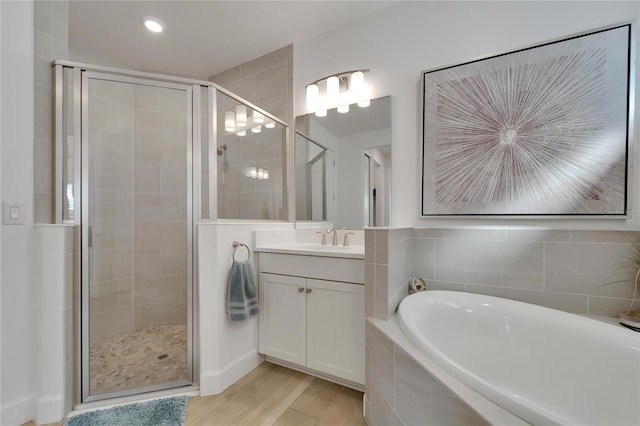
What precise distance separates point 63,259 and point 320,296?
1.44 m

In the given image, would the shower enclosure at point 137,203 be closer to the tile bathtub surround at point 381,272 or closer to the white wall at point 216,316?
the white wall at point 216,316

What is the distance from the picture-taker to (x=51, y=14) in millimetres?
1482

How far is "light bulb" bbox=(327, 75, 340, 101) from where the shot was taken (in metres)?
2.05

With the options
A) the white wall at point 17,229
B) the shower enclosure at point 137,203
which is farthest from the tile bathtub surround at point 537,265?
the white wall at point 17,229

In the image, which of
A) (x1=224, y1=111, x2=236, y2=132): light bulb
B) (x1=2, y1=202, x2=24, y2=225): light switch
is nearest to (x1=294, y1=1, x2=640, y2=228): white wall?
(x1=224, y1=111, x2=236, y2=132): light bulb

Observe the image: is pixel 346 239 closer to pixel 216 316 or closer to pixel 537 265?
pixel 216 316

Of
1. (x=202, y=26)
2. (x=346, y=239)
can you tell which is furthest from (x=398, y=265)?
(x=202, y=26)

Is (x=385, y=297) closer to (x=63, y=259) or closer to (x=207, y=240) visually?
(x=207, y=240)

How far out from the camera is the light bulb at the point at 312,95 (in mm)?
2170

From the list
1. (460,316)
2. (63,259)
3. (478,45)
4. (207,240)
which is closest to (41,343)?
(63,259)

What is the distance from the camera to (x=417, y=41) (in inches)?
70.9

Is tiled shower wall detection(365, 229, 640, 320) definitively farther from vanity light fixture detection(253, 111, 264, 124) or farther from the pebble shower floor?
vanity light fixture detection(253, 111, 264, 124)

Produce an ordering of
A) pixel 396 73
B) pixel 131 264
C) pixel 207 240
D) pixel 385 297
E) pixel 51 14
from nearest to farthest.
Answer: pixel 385 297, pixel 51 14, pixel 207 240, pixel 396 73, pixel 131 264

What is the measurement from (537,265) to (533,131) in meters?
0.76
